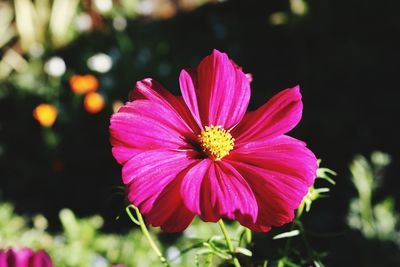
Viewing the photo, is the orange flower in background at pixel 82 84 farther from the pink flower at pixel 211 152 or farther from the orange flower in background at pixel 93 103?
the pink flower at pixel 211 152

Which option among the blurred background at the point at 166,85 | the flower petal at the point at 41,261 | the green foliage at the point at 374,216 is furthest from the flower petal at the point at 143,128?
the blurred background at the point at 166,85

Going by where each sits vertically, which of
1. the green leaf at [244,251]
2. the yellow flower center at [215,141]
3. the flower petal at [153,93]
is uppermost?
the flower petal at [153,93]

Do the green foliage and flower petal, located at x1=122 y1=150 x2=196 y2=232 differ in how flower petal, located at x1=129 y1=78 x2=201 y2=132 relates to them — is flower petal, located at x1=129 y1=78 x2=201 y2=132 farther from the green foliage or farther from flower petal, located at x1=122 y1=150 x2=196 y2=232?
the green foliage

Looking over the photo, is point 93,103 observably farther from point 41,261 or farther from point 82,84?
point 41,261

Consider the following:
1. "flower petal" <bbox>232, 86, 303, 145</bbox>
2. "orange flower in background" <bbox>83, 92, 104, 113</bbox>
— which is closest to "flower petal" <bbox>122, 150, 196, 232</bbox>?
"flower petal" <bbox>232, 86, 303, 145</bbox>

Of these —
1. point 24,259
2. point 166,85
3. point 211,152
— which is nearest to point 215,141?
point 211,152

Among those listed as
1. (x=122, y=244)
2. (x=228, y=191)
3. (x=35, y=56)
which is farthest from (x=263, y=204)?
(x=35, y=56)

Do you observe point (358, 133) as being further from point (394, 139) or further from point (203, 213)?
point (203, 213)
